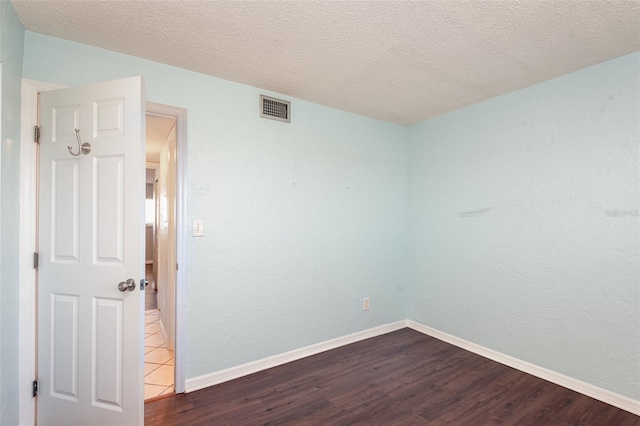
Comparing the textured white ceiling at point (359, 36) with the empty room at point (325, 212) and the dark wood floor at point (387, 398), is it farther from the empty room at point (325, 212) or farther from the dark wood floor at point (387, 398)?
the dark wood floor at point (387, 398)

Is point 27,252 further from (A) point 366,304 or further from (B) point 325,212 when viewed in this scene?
(A) point 366,304

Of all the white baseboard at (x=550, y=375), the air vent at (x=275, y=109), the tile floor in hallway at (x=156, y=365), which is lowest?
the tile floor in hallway at (x=156, y=365)

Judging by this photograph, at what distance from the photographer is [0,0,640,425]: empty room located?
177cm

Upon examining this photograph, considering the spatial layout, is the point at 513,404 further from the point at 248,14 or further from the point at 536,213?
the point at 248,14

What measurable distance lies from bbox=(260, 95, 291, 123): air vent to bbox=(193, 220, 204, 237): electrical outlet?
105 cm

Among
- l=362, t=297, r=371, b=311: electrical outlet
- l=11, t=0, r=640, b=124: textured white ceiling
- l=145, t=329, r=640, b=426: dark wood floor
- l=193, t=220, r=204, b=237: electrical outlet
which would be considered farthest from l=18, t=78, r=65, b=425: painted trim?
l=362, t=297, r=371, b=311: electrical outlet

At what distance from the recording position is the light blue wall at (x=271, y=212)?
2.33 metres

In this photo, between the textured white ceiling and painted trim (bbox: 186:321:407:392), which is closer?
the textured white ceiling

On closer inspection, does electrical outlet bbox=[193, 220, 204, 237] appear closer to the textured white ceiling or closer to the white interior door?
the white interior door

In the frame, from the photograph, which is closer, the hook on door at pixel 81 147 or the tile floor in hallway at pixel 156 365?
the hook on door at pixel 81 147

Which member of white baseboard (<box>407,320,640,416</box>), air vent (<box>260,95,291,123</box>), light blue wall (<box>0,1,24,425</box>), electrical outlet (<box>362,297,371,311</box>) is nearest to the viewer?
light blue wall (<box>0,1,24,425</box>)

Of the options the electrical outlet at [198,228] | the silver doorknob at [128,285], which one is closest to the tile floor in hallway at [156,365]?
the silver doorknob at [128,285]

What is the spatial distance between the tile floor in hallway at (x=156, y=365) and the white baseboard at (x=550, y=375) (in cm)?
264

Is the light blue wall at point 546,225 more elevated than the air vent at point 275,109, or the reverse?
the air vent at point 275,109
